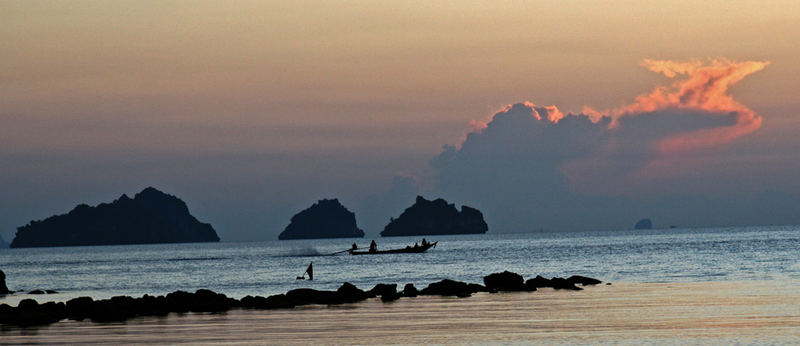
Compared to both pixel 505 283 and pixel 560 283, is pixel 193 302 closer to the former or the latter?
pixel 505 283

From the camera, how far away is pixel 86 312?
4891 centimetres

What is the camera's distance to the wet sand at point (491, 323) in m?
36.8

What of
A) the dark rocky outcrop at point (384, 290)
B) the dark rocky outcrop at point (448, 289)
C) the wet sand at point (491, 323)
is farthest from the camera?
the dark rocky outcrop at point (448, 289)

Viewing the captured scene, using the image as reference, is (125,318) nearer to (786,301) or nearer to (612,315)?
(612,315)

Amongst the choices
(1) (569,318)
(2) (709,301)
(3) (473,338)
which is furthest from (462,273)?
(3) (473,338)

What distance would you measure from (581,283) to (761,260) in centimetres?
3600

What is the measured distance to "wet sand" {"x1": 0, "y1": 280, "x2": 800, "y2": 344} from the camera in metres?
36.8

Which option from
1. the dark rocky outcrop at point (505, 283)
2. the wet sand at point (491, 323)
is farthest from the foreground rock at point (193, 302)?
the wet sand at point (491, 323)

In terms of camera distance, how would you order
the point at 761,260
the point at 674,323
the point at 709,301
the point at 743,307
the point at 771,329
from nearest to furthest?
the point at 771,329
the point at 674,323
the point at 743,307
the point at 709,301
the point at 761,260

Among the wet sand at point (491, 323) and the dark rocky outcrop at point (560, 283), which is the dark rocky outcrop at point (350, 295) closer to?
the wet sand at point (491, 323)

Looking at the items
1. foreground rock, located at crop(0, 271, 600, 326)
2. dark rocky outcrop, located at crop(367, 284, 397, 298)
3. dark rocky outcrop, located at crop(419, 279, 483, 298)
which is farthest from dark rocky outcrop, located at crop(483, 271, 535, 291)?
dark rocky outcrop, located at crop(367, 284, 397, 298)

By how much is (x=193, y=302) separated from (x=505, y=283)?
1915cm

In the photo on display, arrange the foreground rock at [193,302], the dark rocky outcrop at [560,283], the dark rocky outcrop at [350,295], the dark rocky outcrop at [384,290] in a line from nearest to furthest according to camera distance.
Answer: the foreground rock at [193,302]
the dark rocky outcrop at [350,295]
the dark rocky outcrop at [384,290]
the dark rocky outcrop at [560,283]

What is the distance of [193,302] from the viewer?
5297cm
